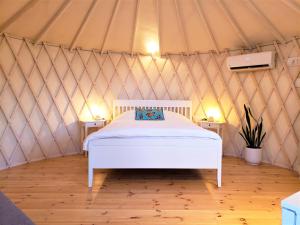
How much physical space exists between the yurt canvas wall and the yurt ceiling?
1.01 feet

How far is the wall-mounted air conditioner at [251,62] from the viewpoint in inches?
148

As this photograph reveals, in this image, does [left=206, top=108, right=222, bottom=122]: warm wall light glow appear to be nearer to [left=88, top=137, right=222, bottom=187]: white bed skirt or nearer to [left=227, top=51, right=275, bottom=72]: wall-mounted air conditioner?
[left=227, top=51, right=275, bottom=72]: wall-mounted air conditioner

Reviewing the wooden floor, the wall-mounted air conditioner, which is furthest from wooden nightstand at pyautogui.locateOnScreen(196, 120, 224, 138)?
the wall-mounted air conditioner

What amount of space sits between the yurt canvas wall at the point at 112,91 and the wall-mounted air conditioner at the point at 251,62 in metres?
0.19

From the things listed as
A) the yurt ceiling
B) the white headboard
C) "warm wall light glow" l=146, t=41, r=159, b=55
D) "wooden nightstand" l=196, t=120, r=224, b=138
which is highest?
the yurt ceiling

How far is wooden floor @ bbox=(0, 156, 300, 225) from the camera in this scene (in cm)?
211

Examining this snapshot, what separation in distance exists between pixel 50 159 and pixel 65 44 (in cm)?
204

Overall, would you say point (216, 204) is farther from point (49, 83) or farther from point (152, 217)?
point (49, 83)

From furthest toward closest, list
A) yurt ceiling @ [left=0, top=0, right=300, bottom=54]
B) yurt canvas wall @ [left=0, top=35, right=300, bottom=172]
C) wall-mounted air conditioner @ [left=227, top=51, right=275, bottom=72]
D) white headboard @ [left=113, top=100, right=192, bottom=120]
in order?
white headboard @ [left=113, top=100, right=192, bottom=120] → wall-mounted air conditioner @ [left=227, top=51, right=275, bottom=72] → yurt canvas wall @ [left=0, top=35, right=300, bottom=172] → yurt ceiling @ [left=0, top=0, right=300, bottom=54]

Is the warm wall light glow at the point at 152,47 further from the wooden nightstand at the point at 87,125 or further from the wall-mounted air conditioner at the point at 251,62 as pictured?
the wooden nightstand at the point at 87,125

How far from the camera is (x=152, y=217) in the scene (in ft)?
6.93

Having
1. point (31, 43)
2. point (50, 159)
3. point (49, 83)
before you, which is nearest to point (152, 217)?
point (50, 159)

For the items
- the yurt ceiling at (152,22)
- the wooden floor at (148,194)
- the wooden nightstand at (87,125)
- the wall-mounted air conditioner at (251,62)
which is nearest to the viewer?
the wooden floor at (148,194)

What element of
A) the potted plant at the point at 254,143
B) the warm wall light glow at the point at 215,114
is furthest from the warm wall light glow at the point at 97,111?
the potted plant at the point at 254,143
